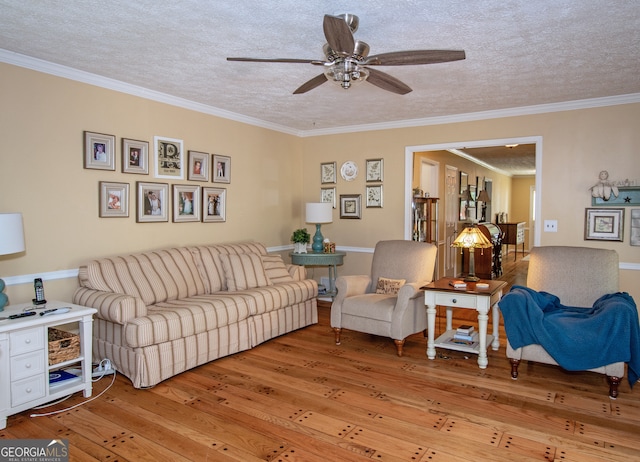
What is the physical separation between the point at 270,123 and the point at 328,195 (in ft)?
4.28

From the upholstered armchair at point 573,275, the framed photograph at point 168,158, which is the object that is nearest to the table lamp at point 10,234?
the framed photograph at point 168,158

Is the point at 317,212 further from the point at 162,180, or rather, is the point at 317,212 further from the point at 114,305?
the point at 114,305

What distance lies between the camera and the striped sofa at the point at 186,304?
3.29 metres

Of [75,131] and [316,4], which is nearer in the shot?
[316,4]

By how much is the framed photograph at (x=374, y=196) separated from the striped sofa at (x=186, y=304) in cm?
150

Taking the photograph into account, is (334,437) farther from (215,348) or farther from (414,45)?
(414,45)

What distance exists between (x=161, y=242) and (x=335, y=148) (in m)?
2.81

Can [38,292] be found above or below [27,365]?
above

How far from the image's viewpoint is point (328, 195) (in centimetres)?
627

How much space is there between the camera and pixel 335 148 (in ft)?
20.2

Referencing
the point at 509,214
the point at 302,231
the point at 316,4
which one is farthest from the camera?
the point at 509,214

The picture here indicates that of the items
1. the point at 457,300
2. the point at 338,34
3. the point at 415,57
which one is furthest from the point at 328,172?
the point at 338,34

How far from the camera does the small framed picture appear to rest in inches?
186

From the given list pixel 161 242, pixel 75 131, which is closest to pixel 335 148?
pixel 161 242
